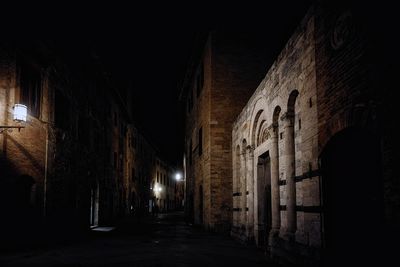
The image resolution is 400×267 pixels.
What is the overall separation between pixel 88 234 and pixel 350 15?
15.3 metres

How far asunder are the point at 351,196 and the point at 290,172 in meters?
2.42

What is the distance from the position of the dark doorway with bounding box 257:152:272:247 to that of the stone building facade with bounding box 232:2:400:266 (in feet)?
6.62

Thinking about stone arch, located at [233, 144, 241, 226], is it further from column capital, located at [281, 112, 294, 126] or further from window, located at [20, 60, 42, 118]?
window, located at [20, 60, 42, 118]

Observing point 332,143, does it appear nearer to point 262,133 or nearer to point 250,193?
point 262,133

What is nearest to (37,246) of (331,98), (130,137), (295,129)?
(295,129)

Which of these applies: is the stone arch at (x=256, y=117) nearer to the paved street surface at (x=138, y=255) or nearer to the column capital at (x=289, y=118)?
the column capital at (x=289, y=118)

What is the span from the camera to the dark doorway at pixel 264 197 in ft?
41.8

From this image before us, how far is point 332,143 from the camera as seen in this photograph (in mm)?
7074

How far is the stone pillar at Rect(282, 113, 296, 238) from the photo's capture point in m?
9.28

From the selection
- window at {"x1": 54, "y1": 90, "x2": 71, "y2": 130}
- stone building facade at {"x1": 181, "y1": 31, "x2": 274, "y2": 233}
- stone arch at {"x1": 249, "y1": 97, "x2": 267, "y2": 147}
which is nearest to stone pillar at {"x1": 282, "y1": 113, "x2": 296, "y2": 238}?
stone arch at {"x1": 249, "y1": 97, "x2": 267, "y2": 147}

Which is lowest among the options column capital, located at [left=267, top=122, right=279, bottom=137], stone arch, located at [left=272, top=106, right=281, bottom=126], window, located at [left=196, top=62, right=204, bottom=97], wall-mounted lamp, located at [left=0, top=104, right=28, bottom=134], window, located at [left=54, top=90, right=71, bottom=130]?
column capital, located at [left=267, top=122, right=279, bottom=137]

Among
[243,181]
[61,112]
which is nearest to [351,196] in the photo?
[243,181]

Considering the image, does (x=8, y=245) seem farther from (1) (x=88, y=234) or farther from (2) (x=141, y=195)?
(2) (x=141, y=195)

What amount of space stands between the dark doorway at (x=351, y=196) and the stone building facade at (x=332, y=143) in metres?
0.02
